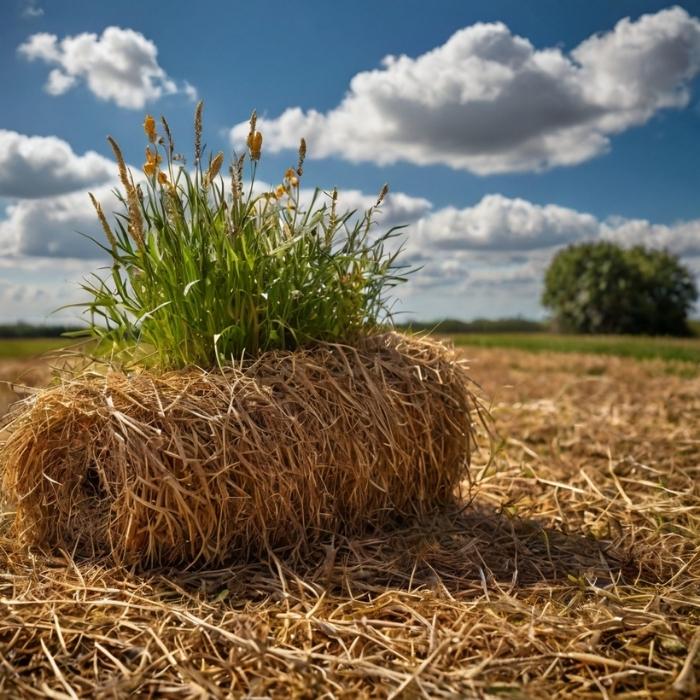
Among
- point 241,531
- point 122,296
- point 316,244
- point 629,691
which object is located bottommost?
point 629,691

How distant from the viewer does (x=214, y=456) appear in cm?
264

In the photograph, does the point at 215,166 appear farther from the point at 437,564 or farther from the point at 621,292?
the point at 621,292

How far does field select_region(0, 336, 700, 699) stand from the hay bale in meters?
0.14

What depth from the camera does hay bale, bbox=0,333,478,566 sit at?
2.69 metres

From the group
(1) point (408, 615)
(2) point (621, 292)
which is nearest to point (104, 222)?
(1) point (408, 615)

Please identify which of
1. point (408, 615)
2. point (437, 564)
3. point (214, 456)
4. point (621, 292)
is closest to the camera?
point (408, 615)

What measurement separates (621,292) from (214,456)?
37.0 meters

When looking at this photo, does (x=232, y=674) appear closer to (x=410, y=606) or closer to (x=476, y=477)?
(x=410, y=606)

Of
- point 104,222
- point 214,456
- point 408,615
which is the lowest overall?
point 408,615

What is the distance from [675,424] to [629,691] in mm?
4726

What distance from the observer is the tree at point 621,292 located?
118 ft

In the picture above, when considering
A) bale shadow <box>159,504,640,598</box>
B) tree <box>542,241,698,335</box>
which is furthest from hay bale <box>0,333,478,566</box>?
tree <box>542,241,698,335</box>

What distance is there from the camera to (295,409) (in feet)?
9.46

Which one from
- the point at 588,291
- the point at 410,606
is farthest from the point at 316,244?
the point at 588,291
